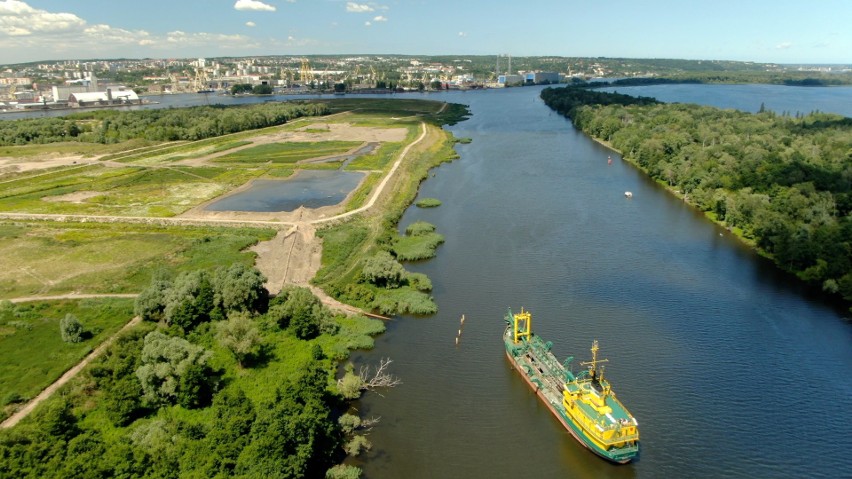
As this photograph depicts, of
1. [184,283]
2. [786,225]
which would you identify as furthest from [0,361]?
[786,225]

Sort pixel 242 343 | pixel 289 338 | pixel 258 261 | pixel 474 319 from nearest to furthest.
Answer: pixel 242 343 → pixel 289 338 → pixel 474 319 → pixel 258 261

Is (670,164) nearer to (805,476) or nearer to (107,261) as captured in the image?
(805,476)

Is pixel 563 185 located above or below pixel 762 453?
above

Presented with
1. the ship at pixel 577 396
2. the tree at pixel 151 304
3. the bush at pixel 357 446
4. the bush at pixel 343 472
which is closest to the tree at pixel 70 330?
the tree at pixel 151 304

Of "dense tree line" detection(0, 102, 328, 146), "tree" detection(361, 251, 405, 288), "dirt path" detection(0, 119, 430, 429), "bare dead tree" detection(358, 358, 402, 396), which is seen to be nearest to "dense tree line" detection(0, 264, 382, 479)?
"bare dead tree" detection(358, 358, 402, 396)

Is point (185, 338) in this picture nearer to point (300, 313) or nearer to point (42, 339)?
point (300, 313)

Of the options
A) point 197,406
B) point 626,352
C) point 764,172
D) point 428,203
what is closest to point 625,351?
point 626,352

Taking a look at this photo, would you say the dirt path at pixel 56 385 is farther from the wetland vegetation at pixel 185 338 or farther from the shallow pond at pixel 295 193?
the shallow pond at pixel 295 193

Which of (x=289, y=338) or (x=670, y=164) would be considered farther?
(x=670, y=164)
